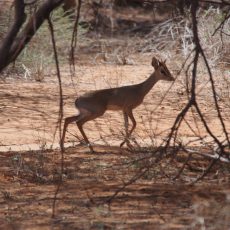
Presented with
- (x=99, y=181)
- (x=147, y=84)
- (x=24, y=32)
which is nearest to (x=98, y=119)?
(x=147, y=84)

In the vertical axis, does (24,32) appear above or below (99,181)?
above

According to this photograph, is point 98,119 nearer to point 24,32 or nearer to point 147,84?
point 147,84

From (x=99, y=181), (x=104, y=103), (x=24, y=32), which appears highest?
(x=24, y=32)

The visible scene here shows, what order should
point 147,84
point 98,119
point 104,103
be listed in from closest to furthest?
point 104,103 < point 147,84 < point 98,119

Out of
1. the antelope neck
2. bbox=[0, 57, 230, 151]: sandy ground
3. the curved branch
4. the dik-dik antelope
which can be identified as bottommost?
bbox=[0, 57, 230, 151]: sandy ground

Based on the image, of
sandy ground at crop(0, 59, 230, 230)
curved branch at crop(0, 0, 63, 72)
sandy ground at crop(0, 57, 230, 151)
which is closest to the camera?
curved branch at crop(0, 0, 63, 72)

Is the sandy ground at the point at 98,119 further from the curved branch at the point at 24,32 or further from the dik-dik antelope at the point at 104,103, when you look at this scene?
the curved branch at the point at 24,32

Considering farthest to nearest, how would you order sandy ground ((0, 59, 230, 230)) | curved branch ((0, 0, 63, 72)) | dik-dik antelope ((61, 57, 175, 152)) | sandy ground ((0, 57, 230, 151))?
sandy ground ((0, 57, 230, 151)) → dik-dik antelope ((61, 57, 175, 152)) → sandy ground ((0, 59, 230, 230)) → curved branch ((0, 0, 63, 72))

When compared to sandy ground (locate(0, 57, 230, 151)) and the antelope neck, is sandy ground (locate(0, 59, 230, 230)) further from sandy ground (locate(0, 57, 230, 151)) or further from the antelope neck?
the antelope neck

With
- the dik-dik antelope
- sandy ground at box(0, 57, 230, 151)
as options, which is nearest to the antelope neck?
the dik-dik antelope

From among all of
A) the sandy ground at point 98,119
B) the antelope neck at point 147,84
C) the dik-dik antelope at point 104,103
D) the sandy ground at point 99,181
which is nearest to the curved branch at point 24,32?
the sandy ground at point 99,181

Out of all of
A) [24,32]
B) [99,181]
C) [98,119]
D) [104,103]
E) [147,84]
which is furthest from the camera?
[98,119]

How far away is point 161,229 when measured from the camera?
17.1 feet

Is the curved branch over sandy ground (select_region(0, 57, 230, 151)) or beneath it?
over
